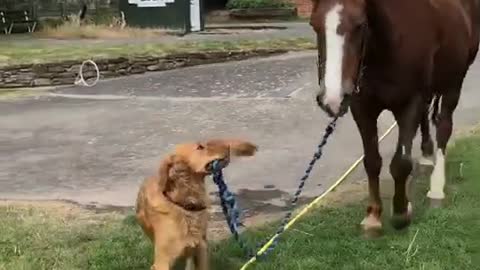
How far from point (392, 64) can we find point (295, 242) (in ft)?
4.14

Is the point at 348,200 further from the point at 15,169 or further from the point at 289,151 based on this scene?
the point at 15,169

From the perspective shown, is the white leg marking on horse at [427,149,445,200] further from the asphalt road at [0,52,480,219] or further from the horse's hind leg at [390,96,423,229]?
the asphalt road at [0,52,480,219]

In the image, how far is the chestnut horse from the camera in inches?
171

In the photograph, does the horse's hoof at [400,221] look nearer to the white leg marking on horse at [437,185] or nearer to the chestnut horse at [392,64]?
the chestnut horse at [392,64]

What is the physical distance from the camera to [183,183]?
3.85m

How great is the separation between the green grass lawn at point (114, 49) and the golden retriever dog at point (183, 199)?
38.3 ft

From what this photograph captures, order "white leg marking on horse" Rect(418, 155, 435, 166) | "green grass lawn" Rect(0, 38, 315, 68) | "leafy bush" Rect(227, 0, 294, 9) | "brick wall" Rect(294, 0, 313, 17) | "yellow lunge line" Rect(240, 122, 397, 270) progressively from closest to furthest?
1. "yellow lunge line" Rect(240, 122, 397, 270)
2. "white leg marking on horse" Rect(418, 155, 435, 166)
3. "green grass lawn" Rect(0, 38, 315, 68)
4. "leafy bush" Rect(227, 0, 294, 9)
5. "brick wall" Rect(294, 0, 313, 17)

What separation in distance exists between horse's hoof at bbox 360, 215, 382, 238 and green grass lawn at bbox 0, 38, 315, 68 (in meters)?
10.5

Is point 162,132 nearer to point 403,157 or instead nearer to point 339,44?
point 403,157

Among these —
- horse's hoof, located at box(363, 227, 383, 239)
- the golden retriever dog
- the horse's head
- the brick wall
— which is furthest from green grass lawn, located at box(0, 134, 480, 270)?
the brick wall

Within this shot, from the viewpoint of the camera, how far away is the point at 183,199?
152 inches

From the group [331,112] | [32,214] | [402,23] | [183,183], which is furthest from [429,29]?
[32,214]

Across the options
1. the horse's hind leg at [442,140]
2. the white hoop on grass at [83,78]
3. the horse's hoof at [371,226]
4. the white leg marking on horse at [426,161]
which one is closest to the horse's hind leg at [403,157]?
the horse's hoof at [371,226]

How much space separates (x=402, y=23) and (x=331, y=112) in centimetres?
115
